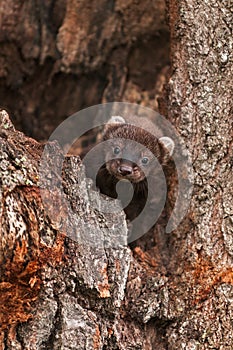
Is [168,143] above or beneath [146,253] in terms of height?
above

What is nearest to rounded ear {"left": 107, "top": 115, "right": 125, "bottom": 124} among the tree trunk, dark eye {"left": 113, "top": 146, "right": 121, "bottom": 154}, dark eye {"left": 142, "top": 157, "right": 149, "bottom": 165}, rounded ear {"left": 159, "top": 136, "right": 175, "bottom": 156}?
dark eye {"left": 113, "top": 146, "right": 121, "bottom": 154}

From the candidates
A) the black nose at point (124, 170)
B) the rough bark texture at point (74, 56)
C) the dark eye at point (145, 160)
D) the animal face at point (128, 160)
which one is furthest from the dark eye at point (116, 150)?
the rough bark texture at point (74, 56)

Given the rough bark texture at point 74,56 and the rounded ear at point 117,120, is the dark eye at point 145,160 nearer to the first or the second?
the rounded ear at point 117,120

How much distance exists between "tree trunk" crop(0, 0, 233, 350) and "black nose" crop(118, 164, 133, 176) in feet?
2.52

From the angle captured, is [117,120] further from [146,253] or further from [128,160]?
[146,253]

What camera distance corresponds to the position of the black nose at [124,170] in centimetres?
654

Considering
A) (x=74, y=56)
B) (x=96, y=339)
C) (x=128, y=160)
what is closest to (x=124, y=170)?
(x=128, y=160)

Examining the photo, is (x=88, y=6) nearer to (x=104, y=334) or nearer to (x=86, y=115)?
(x=86, y=115)

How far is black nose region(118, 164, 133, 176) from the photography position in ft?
21.4

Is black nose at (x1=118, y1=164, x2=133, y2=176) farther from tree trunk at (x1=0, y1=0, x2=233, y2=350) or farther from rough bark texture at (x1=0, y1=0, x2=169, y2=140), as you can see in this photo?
rough bark texture at (x1=0, y1=0, x2=169, y2=140)

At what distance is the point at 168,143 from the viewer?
6.56m

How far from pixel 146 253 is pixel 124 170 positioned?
1.03 metres

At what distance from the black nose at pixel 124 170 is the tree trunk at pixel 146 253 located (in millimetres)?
770

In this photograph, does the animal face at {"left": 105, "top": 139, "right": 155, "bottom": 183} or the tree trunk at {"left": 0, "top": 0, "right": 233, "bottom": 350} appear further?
the animal face at {"left": 105, "top": 139, "right": 155, "bottom": 183}
